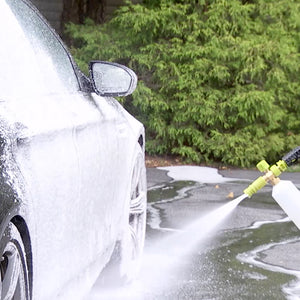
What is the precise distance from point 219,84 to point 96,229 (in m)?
7.53

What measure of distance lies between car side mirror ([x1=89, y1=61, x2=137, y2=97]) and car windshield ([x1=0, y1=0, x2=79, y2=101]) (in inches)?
5.4

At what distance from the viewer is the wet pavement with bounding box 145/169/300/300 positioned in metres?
5.07

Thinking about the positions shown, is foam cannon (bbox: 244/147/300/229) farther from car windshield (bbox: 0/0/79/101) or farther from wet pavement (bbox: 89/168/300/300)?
wet pavement (bbox: 89/168/300/300)

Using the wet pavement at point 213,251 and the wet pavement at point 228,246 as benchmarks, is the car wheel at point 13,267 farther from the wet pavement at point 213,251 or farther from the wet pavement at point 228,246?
the wet pavement at point 228,246

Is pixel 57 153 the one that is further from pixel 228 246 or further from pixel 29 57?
pixel 228 246

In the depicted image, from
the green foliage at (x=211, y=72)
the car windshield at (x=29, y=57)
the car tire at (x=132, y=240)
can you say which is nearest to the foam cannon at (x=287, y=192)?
the car windshield at (x=29, y=57)

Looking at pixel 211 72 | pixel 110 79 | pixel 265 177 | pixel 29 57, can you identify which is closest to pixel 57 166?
pixel 29 57

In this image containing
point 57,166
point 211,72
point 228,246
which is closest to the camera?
point 57,166

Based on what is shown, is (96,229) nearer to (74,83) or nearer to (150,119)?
(74,83)

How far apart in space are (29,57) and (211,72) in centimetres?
741

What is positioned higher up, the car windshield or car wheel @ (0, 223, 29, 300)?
the car windshield

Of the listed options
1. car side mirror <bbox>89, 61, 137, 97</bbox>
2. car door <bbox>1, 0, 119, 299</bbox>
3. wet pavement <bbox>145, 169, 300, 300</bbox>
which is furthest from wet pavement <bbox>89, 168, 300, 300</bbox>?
car side mirror <bbox>89, 61, 137, 97</bbox>

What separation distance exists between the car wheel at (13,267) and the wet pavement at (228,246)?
205 centimetres

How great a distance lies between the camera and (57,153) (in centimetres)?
319
